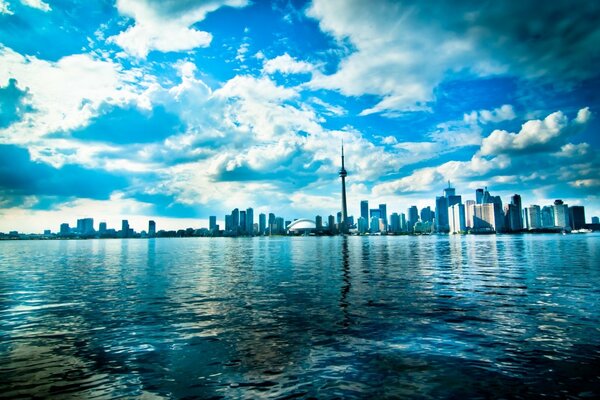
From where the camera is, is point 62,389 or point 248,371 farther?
point 248,371

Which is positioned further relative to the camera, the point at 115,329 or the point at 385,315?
the point at 385,315

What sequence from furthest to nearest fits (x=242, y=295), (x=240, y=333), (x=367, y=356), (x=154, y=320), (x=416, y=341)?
(x=242, y=295) < (x=154, y=320) < (x=240, y=333) < (x=416, y=341) < (x=367, y=356)

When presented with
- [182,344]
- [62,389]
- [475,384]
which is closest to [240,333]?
[182,344]

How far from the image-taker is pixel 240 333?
20188mm

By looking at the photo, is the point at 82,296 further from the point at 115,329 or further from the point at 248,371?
the point at 248,371

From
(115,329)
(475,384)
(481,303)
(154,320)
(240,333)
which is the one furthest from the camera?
(481,303)

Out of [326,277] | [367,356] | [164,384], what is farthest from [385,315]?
[326,277]

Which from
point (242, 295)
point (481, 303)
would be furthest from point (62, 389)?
point (481, 303)

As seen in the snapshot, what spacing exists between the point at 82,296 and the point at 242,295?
50.7 ft

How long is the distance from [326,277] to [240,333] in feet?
86.4

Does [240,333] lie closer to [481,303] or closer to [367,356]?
[367,356]

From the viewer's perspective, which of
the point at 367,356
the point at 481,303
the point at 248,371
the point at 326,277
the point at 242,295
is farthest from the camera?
the point at 326,277

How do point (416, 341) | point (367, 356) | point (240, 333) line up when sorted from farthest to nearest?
1. point (240, 333)
2. point (416, 341)
3. point (367, 356)

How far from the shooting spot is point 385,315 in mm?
23891
